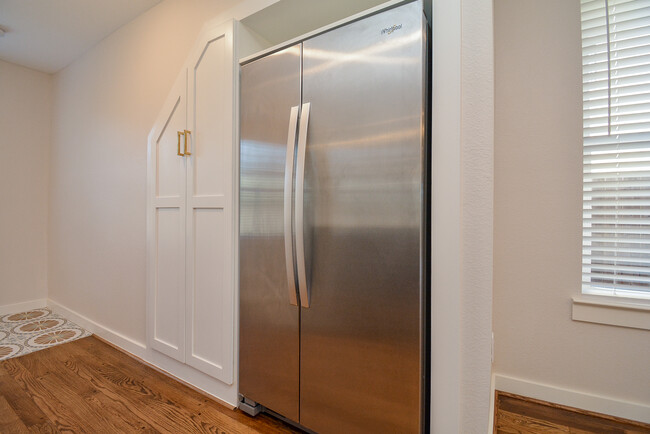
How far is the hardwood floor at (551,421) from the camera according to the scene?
138 centimetres

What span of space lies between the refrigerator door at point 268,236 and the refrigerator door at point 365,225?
0.28 feet

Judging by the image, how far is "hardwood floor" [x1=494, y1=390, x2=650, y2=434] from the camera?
54.5 inches

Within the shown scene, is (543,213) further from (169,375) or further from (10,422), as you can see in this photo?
(10,422)

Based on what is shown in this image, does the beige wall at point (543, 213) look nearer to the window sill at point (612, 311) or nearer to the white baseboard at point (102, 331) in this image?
the window sill at point (612, 311)

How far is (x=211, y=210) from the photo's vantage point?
1.70 meters

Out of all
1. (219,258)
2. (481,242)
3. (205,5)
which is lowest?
(219,258)

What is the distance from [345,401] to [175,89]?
2131 millimetres

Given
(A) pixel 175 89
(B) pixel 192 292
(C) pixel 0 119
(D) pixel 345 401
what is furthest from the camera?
(C) pixel 0 119

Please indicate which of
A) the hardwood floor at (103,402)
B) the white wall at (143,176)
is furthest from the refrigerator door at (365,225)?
the hardwood floor at (103,402)

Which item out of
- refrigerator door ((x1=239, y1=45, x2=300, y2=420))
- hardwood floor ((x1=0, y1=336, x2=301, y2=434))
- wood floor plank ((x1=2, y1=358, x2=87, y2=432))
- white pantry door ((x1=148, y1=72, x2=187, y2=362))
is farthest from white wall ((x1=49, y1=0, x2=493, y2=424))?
refrigerator door ((x1=239, y1=45, x2=300, y2=420))

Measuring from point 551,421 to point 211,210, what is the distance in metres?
2.19

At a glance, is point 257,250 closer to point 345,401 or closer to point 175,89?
point 345,401

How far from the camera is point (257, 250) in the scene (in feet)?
4.93

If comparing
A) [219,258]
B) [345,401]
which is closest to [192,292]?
[219,258]
